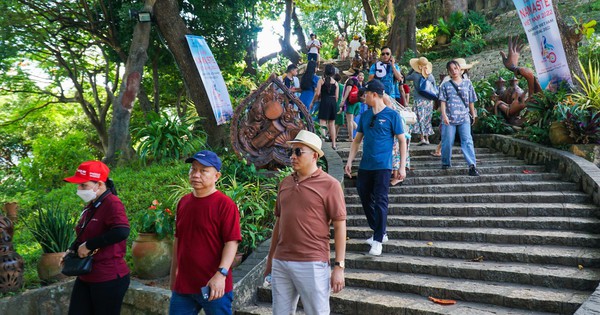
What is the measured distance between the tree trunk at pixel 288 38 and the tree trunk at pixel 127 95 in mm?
13505

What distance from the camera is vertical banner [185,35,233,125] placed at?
11.4 metres

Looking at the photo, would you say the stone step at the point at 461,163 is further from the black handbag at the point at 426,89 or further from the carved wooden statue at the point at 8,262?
the carved wooden statue at the point at 8,262

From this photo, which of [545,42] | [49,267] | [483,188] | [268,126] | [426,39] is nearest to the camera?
[49,267]

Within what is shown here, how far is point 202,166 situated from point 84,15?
49.1ft

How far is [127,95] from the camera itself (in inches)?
464

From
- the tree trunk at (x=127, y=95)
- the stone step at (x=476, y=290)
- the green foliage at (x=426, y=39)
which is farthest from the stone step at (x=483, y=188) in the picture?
the green foliage at (x=426, y=39)

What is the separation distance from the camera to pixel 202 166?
10.7 ft

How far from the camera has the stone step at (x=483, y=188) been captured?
6682mm

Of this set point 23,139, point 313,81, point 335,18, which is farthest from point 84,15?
point 335,18

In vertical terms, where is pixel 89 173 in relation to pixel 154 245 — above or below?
above

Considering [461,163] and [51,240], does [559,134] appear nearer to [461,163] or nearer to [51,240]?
[461,163]

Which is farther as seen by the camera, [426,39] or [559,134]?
[426,39]

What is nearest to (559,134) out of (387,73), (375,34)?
(387,73)

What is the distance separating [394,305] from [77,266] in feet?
8.55
